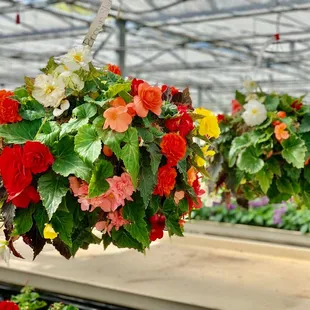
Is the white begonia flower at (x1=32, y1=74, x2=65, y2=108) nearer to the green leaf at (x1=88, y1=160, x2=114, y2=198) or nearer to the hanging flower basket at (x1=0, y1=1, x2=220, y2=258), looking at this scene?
the hanging flower basket at (x1=0, y1=1, x2=220, y2=258)

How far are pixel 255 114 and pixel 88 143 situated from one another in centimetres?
125

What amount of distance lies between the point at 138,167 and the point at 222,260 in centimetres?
133

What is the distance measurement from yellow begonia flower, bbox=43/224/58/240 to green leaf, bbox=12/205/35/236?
1.2 inches

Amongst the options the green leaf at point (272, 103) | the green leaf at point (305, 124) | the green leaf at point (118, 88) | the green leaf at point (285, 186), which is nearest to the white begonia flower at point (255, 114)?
the green leaf at point (272, 103)

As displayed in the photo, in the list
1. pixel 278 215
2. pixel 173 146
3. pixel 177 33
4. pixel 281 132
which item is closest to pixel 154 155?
pixel 173 146

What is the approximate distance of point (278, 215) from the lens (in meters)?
3.81

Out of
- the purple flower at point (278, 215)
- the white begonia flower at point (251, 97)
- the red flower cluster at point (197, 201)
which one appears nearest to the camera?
the red flower cluster at point (197, 201)

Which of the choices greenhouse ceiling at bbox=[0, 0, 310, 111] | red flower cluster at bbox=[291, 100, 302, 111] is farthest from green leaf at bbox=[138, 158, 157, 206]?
red flower cluster at bbox=[291, 100, 302, 111]

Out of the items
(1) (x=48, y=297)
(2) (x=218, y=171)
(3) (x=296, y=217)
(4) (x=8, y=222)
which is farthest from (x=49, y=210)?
(3) (x=296, y=217)

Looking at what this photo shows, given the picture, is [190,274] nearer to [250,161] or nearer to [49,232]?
[250,161]

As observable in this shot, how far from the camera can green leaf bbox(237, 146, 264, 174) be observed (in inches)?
79.7

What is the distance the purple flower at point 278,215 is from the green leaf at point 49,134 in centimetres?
290

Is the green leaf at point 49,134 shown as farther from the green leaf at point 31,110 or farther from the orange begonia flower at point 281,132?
the orange begonia flower at point 281,132

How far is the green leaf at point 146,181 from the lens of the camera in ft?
3.37
